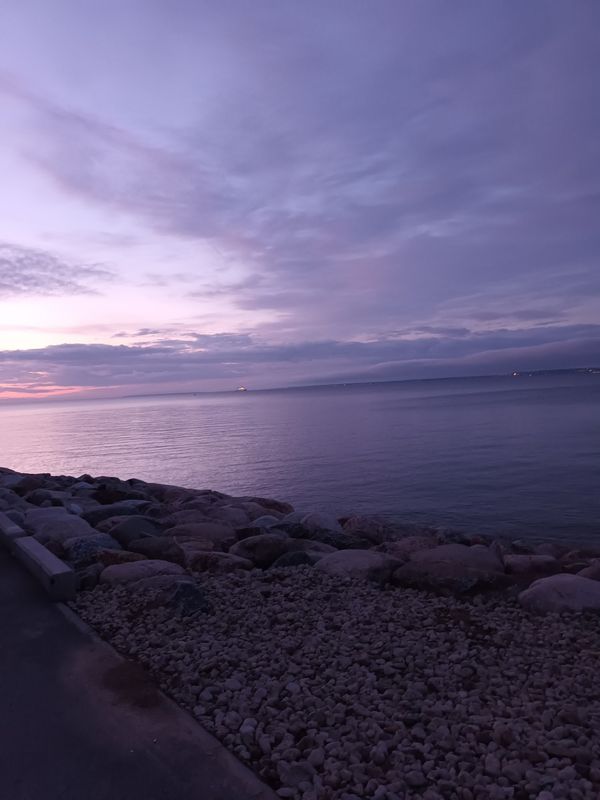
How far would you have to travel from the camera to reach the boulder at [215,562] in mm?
7492

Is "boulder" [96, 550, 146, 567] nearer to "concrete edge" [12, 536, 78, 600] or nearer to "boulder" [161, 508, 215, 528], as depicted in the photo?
"concrete edge" [12, 536, 78, 600]

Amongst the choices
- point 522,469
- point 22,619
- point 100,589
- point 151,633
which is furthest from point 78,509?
point 522,469

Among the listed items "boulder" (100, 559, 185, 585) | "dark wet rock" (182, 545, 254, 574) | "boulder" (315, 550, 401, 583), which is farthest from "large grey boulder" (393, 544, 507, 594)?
"boulder" (100, 559, 185, 585)

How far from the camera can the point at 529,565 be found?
28.7 feet

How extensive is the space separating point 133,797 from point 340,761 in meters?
1.15

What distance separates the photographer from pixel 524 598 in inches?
246

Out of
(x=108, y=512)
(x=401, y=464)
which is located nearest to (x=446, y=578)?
(x=108, y=512)

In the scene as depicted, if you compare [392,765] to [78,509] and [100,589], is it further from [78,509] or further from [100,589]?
[78,509]

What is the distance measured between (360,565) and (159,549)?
9.03ft

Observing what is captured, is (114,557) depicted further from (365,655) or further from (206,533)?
(365,655)

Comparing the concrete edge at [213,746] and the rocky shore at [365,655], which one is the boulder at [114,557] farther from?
the concrete edge at [213,746]

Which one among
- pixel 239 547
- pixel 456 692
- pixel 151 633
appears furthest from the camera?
pixel 239 547

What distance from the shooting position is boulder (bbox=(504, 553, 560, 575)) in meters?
8.51

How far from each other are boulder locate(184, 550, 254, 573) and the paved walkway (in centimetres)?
240
